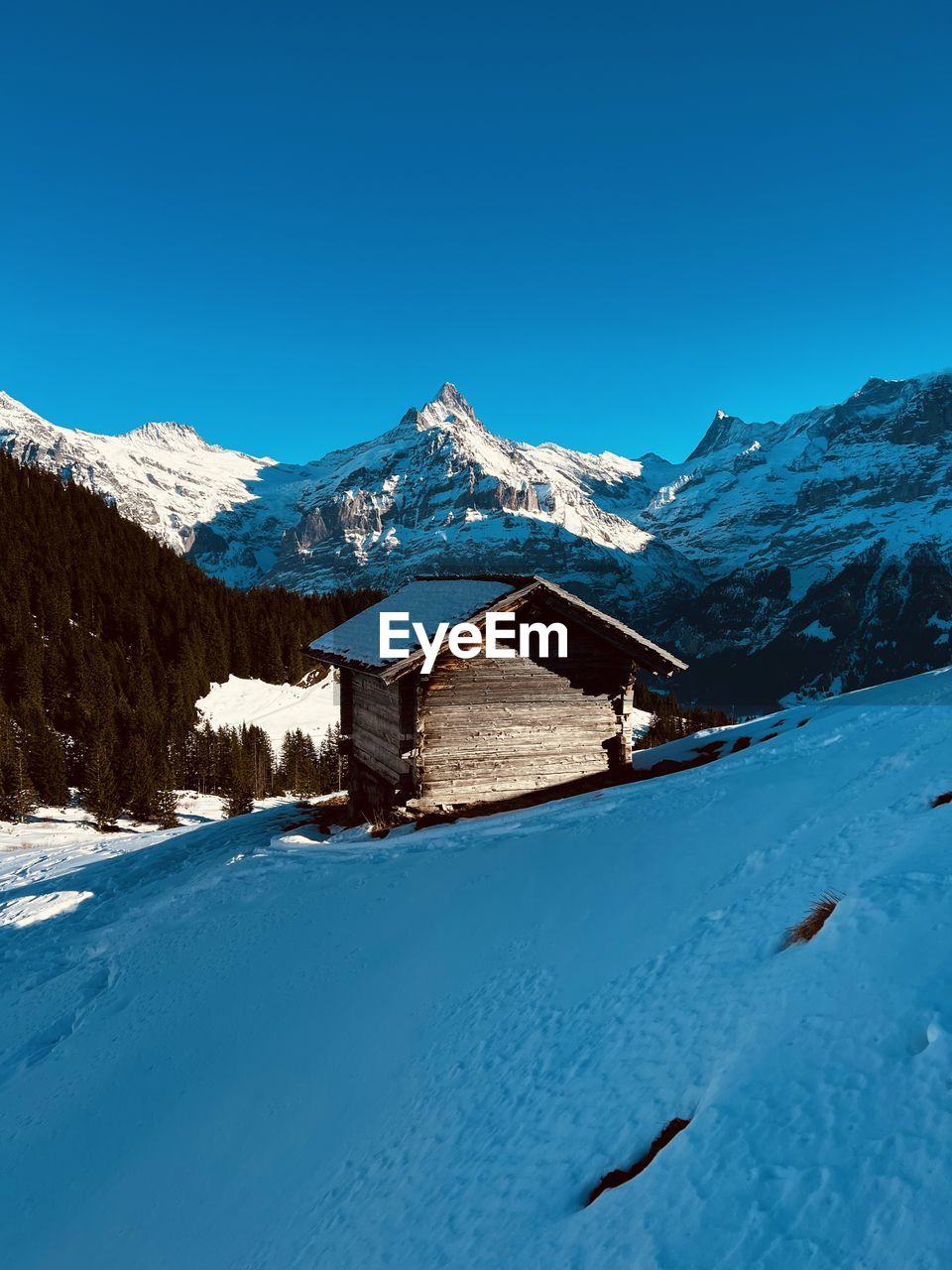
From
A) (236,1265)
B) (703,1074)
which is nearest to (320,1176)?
(236,1265)

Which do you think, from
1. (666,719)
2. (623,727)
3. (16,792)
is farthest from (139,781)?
(666,719)

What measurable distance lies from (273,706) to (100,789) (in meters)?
33.0

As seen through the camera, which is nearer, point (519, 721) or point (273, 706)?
point (519, 721)

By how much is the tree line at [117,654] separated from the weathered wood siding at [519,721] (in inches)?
1631

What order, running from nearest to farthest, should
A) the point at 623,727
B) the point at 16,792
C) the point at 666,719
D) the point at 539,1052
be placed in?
the point at 539,1052
the point at 623,727
the point at 16,792
the point at 666,719

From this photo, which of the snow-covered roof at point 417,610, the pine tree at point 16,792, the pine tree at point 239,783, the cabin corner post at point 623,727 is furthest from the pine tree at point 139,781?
the cabin corner post at point 623,727

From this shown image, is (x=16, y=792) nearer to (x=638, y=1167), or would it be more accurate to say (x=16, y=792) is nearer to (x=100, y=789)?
(x=100, y=789)

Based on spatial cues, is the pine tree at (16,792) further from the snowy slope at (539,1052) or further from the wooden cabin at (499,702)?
the snowy slope at (539,1052)

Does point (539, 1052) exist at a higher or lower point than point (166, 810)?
higher

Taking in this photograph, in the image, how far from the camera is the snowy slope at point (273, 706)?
79938 millimetres

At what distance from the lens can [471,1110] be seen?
5.38 m

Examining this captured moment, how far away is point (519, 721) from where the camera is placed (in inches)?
685

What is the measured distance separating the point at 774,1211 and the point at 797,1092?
71 centimetres

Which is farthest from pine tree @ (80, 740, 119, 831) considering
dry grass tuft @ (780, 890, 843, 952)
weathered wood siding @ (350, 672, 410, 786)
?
dry grass tuft @ (780, 890, 843, 952)
